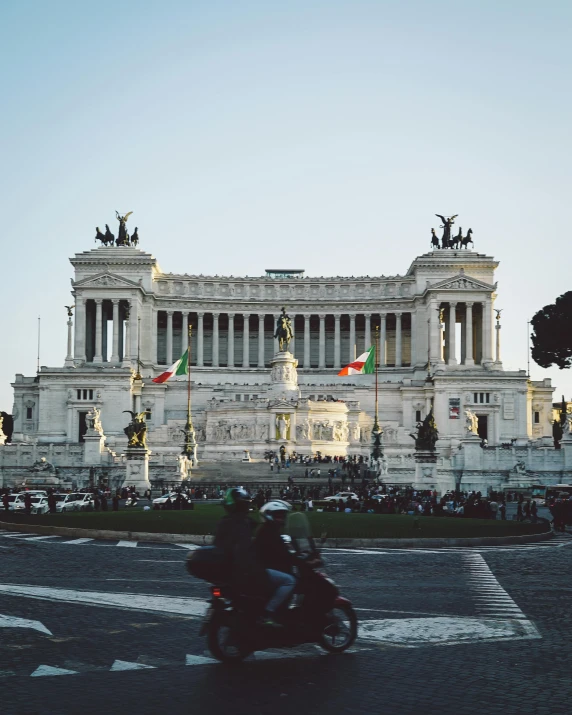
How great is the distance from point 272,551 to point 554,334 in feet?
309

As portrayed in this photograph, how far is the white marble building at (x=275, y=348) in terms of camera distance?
10619cm

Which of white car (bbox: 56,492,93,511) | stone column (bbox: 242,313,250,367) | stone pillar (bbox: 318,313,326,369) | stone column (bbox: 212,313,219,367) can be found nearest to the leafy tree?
stone pillar (bbox: 318,313,326,369)

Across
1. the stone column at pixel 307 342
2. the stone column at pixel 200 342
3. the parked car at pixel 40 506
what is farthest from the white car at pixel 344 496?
the stone column at pixel 200 342

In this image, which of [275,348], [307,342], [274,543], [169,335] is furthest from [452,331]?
[274,543]

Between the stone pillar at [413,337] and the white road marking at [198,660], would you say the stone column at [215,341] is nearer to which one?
the stone pillar at [413,337]

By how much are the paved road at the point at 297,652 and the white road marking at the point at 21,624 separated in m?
0.03

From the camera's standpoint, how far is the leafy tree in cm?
10281

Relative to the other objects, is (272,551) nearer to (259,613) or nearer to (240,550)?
(240,550)

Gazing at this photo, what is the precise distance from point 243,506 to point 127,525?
83.4 ft

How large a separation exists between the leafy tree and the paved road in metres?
81.1

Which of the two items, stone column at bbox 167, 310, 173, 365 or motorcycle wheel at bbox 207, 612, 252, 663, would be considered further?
stone column at bbox 167, 310, 173, 365

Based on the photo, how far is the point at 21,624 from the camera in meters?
16.4

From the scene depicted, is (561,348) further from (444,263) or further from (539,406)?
(444,263)

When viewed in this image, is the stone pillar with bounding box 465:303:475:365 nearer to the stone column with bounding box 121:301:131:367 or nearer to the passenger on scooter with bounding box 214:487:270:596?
the stone column with bounding box 121:301:131:367
